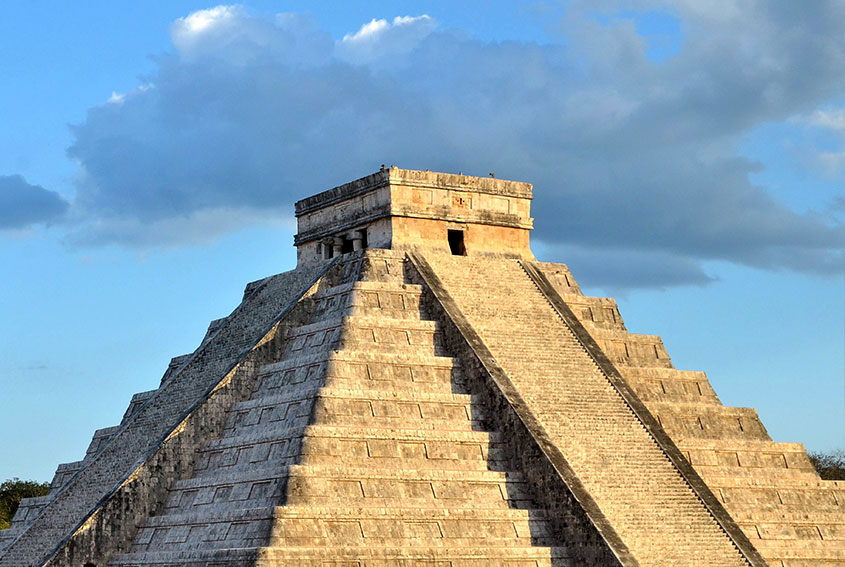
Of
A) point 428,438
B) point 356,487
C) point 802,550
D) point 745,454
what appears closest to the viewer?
point 356,487

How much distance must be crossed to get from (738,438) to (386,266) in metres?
8.83

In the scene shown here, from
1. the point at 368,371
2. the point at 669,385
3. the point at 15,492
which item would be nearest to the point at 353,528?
the point at 368,371

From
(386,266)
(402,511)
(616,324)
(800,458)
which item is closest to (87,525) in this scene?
(402,511)

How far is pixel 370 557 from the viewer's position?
25641 mm

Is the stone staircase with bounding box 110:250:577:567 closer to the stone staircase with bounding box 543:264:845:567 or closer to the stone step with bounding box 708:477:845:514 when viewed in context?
the stone staircase with bounding box 543:264:845:567

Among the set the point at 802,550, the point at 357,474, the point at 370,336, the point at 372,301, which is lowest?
the point at 802,550

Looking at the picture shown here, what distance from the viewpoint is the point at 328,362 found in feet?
94.9

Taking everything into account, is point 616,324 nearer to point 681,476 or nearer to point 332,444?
point 681,476

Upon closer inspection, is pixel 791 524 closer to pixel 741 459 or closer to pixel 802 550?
pixel 802 550

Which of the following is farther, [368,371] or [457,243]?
[457,243]

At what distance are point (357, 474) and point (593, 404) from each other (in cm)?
625

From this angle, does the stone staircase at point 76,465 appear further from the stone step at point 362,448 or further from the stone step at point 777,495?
the stone step at point 777,495

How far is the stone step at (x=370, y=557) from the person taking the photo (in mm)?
25031

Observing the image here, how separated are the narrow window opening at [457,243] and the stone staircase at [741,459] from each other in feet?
8.72
